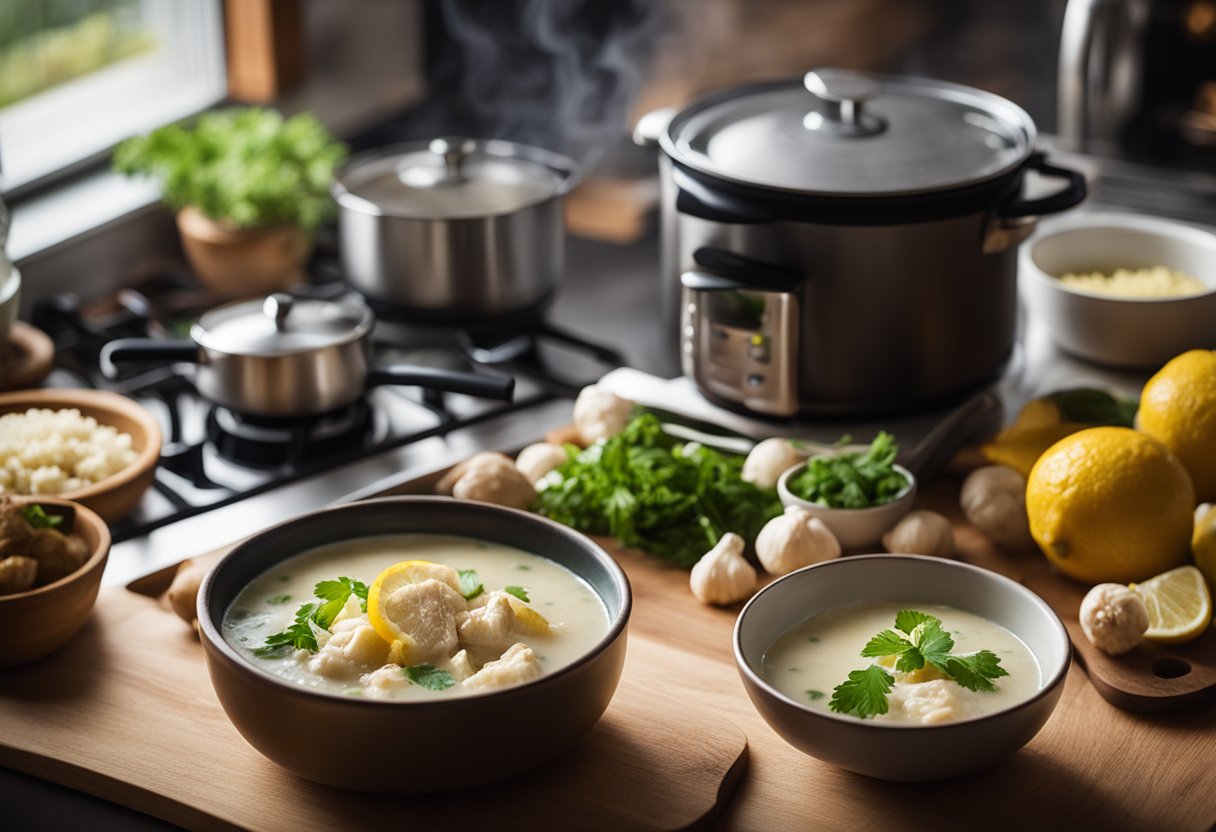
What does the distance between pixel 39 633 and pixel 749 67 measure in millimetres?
1609

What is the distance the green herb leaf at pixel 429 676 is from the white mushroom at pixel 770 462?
1.56 ft

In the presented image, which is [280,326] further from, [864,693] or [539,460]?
[864,693]

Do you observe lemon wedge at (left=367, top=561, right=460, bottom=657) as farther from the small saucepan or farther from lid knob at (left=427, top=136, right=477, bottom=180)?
lid knob at (left=427, top=136, right=477, bottom=180)

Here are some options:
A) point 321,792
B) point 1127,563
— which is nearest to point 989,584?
point 1127,563

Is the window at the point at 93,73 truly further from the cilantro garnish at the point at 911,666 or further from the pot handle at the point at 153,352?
the cilantro garnish at the point at 911,666

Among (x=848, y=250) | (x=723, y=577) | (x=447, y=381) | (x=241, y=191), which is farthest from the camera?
(x=241, y=191)

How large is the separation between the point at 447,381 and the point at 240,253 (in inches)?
19.8

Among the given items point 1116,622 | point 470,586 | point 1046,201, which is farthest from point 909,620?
point 1046,201

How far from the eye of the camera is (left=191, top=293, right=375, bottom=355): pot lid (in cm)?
151

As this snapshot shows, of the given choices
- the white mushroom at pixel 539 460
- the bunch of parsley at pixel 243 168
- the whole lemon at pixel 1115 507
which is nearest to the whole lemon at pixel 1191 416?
the whole lemon at pixel 1115 507

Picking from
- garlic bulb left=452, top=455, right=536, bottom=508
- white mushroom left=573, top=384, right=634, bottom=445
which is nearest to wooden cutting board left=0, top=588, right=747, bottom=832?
garlic bulb left=452, top=455, right=536, bottom=508

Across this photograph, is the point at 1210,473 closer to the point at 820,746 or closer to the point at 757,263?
the point at 757,263

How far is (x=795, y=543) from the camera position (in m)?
1.31

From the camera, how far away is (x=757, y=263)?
1.43 meters
